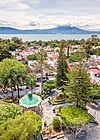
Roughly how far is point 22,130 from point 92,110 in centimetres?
1670

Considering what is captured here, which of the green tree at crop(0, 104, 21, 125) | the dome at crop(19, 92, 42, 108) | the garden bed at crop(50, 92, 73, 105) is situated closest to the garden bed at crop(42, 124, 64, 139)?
the dome at crop(19, 92, 42, 108)

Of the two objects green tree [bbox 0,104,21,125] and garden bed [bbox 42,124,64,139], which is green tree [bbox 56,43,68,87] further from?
green tree [bbox 0,104,21,125]

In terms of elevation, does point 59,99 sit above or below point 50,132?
above

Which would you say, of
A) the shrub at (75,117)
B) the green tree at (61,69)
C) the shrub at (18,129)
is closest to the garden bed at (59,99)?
the green tree at (61,69)

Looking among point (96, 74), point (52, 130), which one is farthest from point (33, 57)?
point (52, 130)

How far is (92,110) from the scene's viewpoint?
3145cm

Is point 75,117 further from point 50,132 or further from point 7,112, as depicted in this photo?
point 7,112

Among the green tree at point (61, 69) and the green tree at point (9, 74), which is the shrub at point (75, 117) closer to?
the green tree at point (61, 69)

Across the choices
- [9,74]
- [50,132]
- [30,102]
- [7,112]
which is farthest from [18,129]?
[9,74]

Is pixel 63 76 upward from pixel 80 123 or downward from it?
upward

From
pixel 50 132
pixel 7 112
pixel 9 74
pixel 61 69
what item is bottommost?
pixel 50 132

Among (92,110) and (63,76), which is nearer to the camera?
(92,110)

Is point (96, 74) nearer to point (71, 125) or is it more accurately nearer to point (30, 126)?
point (71, 125)

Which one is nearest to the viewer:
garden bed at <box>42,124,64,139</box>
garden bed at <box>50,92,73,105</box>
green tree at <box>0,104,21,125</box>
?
green tree at <box>0,104,21,125</box>
